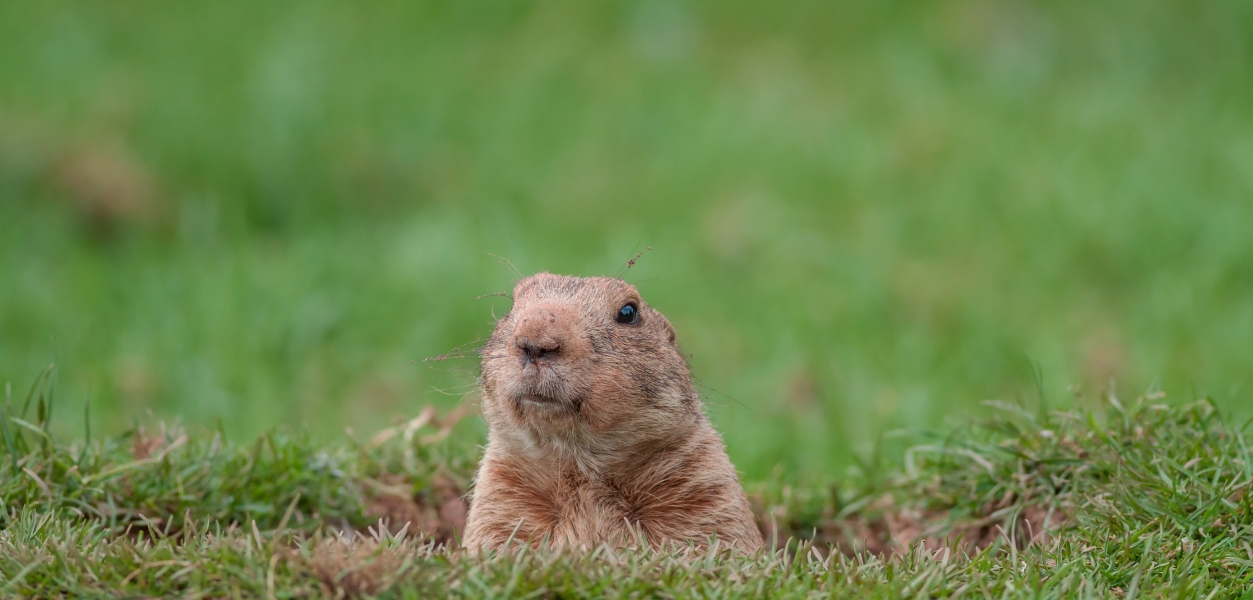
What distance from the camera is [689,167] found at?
9.71 meters

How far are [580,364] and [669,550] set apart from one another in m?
0.59

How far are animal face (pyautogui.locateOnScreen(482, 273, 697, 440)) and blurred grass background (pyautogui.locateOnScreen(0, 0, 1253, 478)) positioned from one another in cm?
224

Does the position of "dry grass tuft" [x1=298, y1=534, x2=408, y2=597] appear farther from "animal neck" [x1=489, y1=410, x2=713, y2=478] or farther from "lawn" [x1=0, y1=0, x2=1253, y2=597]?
"animal neck" [x1=489, y1=410, x2=713, y2=478]

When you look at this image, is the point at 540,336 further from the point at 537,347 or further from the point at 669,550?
the point at 669,550

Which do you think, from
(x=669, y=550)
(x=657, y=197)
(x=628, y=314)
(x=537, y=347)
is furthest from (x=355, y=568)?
(x=657, y=197)

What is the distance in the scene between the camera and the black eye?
13.4ft

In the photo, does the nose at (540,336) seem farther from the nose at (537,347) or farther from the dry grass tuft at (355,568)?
the dry grass tuft at (355,568)

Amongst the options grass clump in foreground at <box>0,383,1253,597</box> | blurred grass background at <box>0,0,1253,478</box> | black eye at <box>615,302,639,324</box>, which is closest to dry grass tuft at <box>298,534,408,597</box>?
grass clump in foreground at <box>0,383,1253,597</box>

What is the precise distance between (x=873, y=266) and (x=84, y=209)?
18.5 feet

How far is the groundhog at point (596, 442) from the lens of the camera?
145 inches

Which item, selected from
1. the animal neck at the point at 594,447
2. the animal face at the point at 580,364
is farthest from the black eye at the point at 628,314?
the animal neck at the point at 594,447

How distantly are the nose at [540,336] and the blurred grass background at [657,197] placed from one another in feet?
8.90

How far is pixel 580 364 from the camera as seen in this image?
3654 mm

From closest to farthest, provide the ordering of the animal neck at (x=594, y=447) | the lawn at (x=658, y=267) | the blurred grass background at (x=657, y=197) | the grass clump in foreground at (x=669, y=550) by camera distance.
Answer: the grass clump in foreground at (x=669, y=550), the animal neck at (x=594, y=447), the lawn at (x=658, y=267), the blurred grass background at (x=657, y=197)
